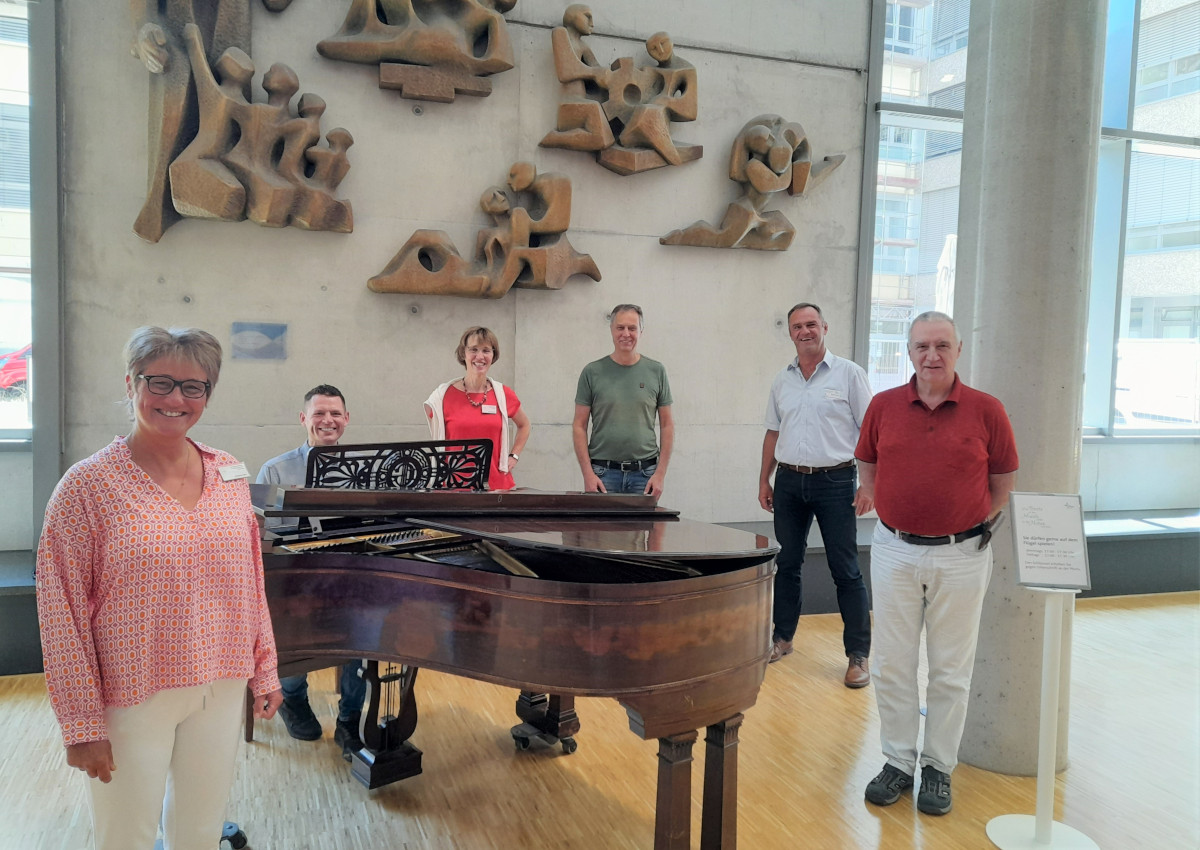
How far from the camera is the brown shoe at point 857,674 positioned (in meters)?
4.17

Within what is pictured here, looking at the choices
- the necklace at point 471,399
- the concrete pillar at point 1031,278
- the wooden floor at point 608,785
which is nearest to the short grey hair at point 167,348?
the wooden floor at point 608,785

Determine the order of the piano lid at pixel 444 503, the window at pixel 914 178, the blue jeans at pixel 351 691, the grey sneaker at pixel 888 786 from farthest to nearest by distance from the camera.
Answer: the window at pixel 914 178, the blue jeans at pixel 351 691, the grey sneaker at pixel 888 786, the piano lid at pixel 444 503

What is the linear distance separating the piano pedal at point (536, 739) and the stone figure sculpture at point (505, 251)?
2.56 m

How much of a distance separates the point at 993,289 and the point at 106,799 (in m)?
3.18

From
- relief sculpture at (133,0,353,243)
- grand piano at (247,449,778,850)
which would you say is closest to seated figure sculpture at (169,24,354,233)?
relief sculpture at (133,0,353,243)

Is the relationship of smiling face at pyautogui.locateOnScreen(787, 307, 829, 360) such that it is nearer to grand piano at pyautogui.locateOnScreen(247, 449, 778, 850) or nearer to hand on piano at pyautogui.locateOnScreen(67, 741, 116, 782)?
A: grand piano at pyautogui.locateOnScreen(247, 449, 778, 850)

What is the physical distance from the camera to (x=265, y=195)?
14.5 feet

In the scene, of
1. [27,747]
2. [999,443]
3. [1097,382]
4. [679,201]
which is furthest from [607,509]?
[1097,382]

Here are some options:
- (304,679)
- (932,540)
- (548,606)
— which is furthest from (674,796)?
(304,679)

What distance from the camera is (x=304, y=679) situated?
351cm

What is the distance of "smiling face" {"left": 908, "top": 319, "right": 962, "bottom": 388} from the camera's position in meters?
2.82

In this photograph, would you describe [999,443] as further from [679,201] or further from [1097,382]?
[1097,382]

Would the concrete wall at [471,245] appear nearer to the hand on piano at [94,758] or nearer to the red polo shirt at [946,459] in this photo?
the red polo shirt at [946,459]

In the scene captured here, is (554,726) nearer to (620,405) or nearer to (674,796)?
(674,796)
